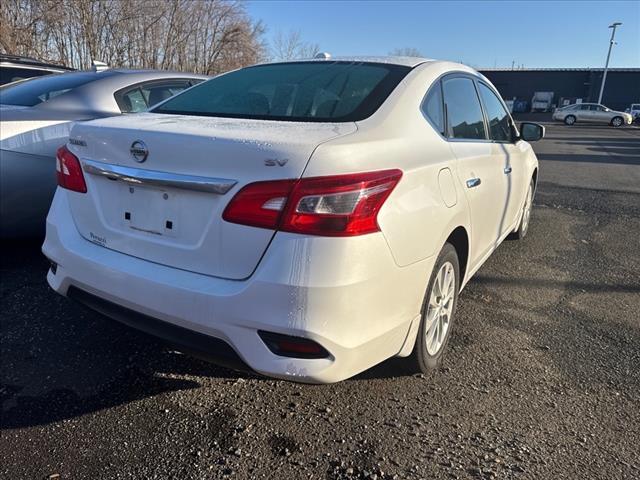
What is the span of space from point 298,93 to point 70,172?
1.20m

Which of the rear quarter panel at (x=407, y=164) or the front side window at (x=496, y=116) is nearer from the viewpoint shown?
the rear quarter panel at (x=407, y=164)

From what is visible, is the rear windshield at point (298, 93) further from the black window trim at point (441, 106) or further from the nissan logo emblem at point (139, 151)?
the nissan logo emblem at point (139, 151)

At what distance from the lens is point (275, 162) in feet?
5.84

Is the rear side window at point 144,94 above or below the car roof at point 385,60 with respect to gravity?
below

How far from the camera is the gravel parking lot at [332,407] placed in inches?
80.4

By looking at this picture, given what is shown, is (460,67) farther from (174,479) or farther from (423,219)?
(174,479)

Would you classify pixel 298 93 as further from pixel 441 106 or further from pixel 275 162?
pixel 275 162

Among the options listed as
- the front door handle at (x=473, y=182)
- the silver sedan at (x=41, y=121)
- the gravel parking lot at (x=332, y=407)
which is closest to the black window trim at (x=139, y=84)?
the silver sedan at (x=41, y=121)

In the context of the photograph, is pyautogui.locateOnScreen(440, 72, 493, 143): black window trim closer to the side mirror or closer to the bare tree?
A: the side mirror

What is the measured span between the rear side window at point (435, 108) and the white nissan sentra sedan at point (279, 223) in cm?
1

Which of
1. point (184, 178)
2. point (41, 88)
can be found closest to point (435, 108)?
point (184, 178)

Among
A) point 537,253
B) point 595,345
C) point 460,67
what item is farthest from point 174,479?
point 537,253

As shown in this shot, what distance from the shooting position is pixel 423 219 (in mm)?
2115

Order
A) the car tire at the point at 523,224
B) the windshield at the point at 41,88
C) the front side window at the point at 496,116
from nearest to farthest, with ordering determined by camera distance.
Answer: the front side window at the point at 496,116 → the windshield at the point at 41,88 → the car tire at the point at 523,224
